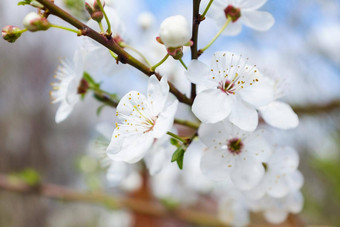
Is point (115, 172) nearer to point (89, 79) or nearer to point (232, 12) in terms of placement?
point (89, 79)

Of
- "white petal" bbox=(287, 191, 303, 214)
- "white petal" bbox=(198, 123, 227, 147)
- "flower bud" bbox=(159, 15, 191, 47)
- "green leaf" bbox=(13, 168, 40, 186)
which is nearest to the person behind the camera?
"flower bud" bbox=(159, 15, 191, 47)

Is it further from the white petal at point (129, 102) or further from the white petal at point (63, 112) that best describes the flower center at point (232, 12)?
the white petal at point (63, 112)

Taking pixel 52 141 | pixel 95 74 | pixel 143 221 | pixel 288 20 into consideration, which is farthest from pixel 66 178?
pixel 95 74

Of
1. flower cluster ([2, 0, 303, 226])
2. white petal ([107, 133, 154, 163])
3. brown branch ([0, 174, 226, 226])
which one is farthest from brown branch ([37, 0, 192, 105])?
brown branch ([0, 174, 226, 226])

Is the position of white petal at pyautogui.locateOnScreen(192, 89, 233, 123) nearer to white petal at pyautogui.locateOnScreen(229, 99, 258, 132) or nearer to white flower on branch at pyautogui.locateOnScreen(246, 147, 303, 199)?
white petal at pyautogui.locateOnScreen(229, 99, 258, 132)

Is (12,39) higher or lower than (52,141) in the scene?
higher

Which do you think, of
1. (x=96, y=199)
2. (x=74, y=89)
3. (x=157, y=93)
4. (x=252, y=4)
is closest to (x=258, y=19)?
(x=252, y=4)

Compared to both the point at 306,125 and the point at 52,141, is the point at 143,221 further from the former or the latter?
the point at 52,141
